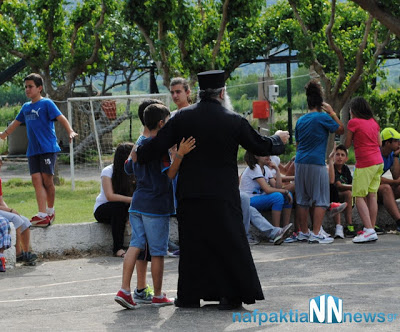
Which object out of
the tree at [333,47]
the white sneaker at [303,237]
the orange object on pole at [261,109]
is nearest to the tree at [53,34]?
the tree at [333,47]

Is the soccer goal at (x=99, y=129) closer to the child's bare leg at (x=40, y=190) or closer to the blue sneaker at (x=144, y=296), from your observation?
the child's bare leg at (x=40, y=190)

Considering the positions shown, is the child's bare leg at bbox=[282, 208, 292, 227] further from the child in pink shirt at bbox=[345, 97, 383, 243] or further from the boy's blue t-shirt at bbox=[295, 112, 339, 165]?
the child in pink shirt at bbox=[345, 97, 383, 243]

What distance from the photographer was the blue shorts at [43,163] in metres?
10.9

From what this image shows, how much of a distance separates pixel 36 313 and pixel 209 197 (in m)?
1.70

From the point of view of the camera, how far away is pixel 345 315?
677cm

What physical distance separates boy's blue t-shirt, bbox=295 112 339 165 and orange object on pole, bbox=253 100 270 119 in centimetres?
1549

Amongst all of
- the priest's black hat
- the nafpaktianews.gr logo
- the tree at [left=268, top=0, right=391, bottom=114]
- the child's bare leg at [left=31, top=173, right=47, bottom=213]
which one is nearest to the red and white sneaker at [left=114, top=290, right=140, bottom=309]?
the nafpaktianews.gr logo

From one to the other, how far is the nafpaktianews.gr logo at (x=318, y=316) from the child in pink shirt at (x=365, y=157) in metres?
4.30

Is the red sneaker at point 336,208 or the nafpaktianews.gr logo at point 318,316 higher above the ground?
the red sneaker at point 336,208

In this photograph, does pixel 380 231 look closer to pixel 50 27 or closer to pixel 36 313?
pixel 36 313

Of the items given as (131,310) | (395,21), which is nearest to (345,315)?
(131,310)

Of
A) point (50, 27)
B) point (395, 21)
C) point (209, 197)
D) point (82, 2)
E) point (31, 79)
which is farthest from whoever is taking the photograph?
point (82, 2)

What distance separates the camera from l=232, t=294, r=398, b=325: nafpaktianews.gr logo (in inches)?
262

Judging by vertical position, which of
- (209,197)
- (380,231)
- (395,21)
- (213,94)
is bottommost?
(380,231)
